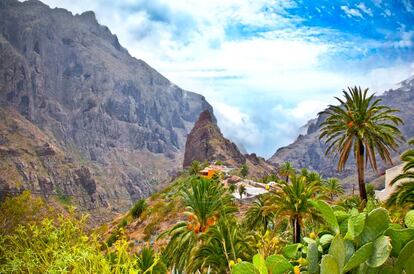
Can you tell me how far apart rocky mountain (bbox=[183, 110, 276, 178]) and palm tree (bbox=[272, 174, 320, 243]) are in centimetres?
13286

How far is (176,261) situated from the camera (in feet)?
84.7

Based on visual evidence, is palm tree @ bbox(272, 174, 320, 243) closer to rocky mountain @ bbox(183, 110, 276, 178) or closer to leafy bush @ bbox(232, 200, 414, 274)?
leafy bush @ bbox(232, 200, 414, 274)

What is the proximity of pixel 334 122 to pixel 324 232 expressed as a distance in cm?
2740

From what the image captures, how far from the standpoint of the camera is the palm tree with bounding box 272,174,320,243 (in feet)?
79.8

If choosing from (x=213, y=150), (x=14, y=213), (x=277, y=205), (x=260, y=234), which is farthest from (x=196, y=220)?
(x=213, y=150)

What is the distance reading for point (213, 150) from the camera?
574 feet

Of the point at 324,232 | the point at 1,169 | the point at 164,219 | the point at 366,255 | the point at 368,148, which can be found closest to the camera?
the point at 366,255

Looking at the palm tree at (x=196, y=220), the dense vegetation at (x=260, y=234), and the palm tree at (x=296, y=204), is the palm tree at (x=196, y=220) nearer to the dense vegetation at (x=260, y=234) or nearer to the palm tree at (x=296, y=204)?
the dense vegetation at (x=260, y=234)

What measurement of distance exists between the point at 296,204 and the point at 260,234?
57.7 feet

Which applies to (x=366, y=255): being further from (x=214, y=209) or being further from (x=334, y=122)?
(x=334, y=122)

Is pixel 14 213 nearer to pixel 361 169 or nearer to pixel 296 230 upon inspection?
pixel 296 230

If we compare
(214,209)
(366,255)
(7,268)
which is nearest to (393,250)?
(366,255)

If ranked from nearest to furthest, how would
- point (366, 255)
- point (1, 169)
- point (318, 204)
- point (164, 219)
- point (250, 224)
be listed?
point (366, 255)
point (318, 204)
point (250, 224)
point (164, 219)
point (1, 169)

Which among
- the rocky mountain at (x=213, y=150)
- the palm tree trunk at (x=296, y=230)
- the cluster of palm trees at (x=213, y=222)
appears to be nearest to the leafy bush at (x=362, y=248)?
the cluster of palm trees at (x=213, y=222)
